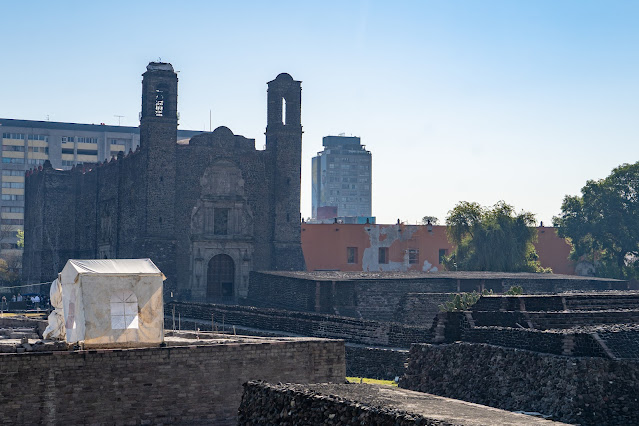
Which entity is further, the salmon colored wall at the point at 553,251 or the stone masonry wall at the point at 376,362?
the salmon colored wall at the point at 553,251

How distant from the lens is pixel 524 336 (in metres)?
22.4

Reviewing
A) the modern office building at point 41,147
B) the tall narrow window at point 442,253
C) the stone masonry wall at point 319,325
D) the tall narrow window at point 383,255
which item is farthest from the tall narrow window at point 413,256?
the modern office building at point 41,147

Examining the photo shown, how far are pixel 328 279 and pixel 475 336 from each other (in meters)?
16.0

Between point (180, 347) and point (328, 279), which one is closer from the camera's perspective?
point (180, 347)

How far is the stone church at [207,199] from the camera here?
4594cm

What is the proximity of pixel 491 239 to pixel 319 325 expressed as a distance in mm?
26389

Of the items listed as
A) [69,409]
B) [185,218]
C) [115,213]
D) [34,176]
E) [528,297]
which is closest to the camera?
[69,409]

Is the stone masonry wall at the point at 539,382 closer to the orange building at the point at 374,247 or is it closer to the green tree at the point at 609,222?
the orange building at the point at 374,247

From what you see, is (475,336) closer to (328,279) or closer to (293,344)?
(293,344)

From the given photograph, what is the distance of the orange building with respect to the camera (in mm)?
54031

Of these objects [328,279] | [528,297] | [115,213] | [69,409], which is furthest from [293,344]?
[115,213]

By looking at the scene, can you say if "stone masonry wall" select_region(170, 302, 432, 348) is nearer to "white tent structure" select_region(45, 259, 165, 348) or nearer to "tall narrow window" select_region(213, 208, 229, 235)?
"white tent structure" select_region(45, 259, 165, 348)

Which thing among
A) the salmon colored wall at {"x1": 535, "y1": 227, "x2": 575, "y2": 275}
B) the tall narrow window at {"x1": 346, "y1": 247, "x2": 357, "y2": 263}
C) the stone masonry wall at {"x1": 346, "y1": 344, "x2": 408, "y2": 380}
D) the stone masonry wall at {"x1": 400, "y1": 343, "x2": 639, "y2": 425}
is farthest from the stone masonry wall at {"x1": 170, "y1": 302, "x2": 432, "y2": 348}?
the salmon colored wall at {"x1": 535, "y1": 227, "x2": 575, "y2": 275}

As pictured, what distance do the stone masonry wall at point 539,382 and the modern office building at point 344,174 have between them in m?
104
